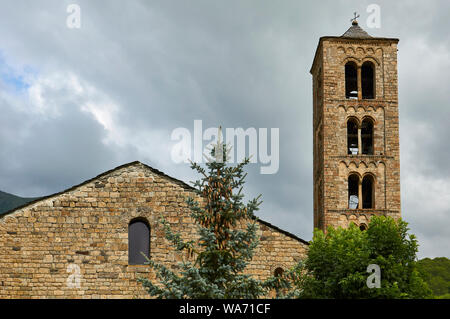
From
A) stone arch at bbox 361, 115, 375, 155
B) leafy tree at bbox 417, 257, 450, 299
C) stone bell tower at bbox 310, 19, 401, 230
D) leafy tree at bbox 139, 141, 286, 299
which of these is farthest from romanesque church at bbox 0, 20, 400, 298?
leafy tree at bbox 417, 257, 450, 299

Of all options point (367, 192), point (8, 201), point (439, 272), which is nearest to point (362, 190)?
point (367, 192)

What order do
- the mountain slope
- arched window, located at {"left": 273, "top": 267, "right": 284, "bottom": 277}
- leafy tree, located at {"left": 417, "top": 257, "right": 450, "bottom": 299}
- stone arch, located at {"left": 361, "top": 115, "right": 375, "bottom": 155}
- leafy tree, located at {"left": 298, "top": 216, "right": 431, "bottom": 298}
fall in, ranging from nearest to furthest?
leafy tree, located at {"left": 298, "top": 216, "right": 431, "bottom": 298}, arched window, located at {"left": 273, "top": 267, "right": 284, "bottom": 277}, stone arch, located at {"left": 361, "top": 115, "right": 375, "bottom": 155}, leafy tree, located at {"left": 417, "top": 257, "right": 450, "bottom": 299}, the mountain slope

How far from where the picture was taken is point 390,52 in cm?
3522

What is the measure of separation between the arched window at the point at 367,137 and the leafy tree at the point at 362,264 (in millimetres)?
12181

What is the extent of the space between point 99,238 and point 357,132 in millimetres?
17989

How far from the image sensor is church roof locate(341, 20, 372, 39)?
35.6 m

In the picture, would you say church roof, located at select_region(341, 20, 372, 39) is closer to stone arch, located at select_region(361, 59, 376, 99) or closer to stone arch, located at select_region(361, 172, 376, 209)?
stone arch, located at select_region(361, 59, 376, 99)

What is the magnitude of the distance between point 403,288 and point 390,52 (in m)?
17.1

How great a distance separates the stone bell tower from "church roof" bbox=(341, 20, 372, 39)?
2.1 inches

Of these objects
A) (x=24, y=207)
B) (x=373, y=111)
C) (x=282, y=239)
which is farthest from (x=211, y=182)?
(x=373, y=111)

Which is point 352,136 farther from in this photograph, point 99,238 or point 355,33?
point 99,238

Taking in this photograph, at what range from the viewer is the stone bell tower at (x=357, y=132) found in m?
33.3

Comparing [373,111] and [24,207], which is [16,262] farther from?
[373,111]

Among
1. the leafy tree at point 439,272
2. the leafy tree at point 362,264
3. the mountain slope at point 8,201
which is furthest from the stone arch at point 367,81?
the mountain slope at point 8,201
